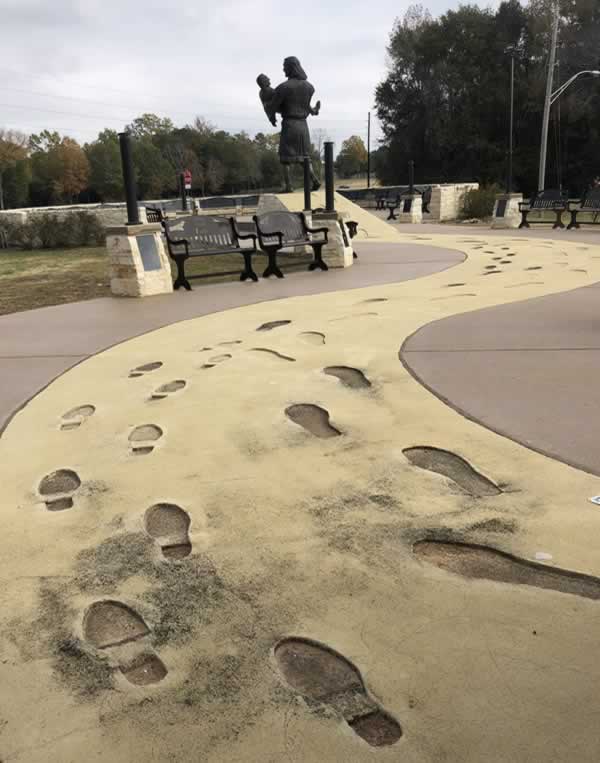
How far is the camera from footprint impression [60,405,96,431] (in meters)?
3.84

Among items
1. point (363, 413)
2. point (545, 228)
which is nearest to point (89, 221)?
point (545, 228)

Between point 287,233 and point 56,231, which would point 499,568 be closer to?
point 287,233

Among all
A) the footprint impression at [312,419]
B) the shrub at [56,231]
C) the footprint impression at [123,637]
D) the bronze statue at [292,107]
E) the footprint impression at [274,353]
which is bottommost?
the footprint impression at [123,637]

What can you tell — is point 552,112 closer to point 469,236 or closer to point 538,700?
point 469,236

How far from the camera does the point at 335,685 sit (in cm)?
179

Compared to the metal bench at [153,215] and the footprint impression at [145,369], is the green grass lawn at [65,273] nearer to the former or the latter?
the metal bench at [153,215]

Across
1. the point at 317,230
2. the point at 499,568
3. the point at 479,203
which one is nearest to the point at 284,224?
the point at 317,230

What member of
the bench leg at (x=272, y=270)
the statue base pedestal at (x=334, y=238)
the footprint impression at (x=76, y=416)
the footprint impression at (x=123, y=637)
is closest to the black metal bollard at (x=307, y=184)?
the statue base pedestal at (x=334, y=238)

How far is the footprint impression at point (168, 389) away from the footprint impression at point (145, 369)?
1.33 ft

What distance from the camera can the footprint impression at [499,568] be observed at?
2.14m

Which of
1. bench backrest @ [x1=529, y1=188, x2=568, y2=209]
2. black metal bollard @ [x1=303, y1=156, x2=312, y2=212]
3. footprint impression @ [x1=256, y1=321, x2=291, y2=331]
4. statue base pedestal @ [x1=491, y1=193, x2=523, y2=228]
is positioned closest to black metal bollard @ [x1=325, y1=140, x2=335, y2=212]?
black metal bollard @ [x1=303, y1=156, x2=312, y2=212]

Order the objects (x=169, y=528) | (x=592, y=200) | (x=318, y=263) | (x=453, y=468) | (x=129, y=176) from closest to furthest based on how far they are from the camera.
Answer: (x=169, y=528)
(x=453, y=468)
(x=129, y=176)
(x=318, y=263)
(x=592, y=200)

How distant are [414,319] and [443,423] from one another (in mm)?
2853

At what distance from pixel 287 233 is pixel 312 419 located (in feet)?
23.5
